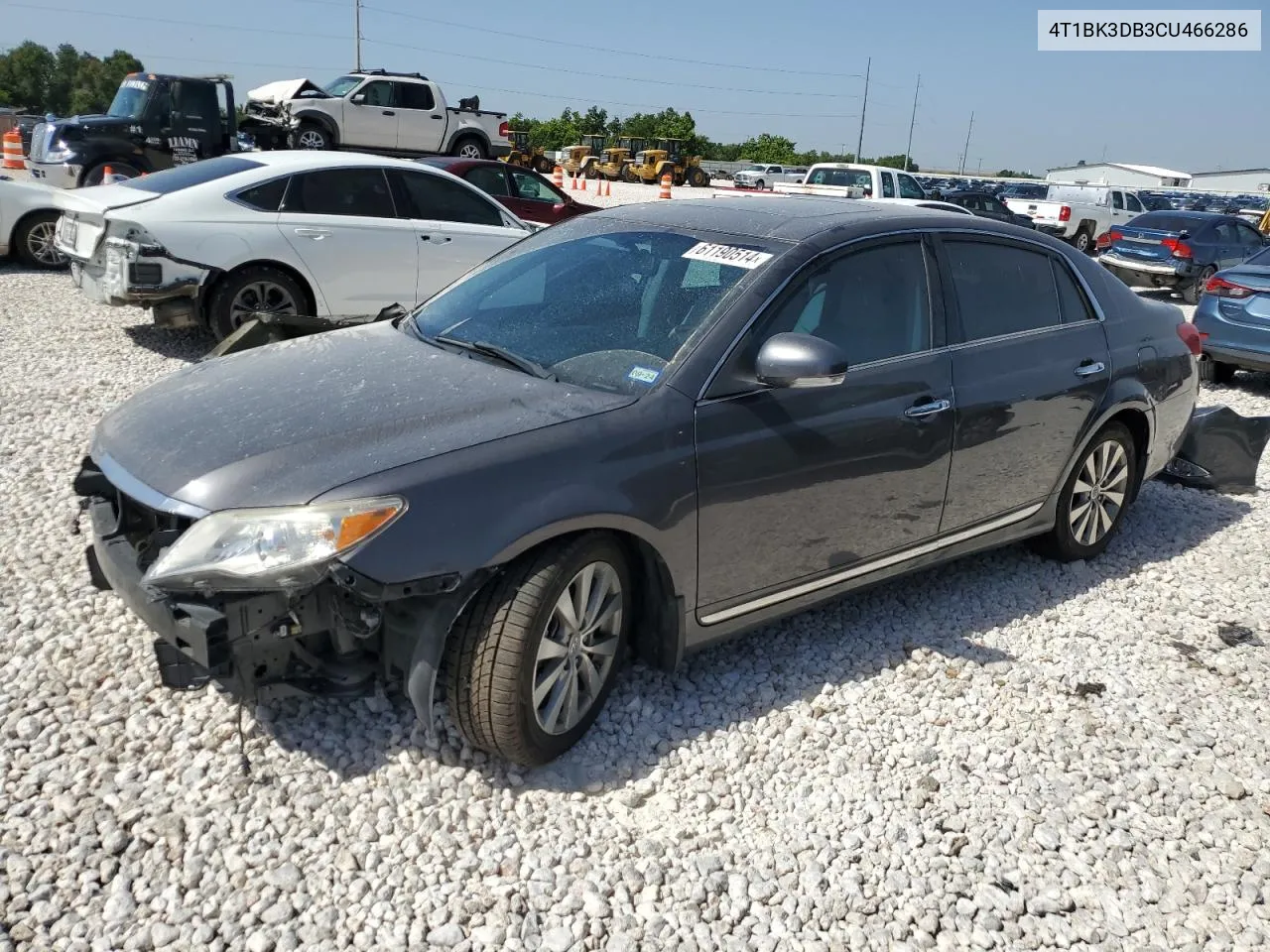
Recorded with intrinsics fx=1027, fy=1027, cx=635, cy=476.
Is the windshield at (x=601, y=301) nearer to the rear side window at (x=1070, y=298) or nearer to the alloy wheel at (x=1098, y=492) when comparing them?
the rear side window at (x=1070, y=298)

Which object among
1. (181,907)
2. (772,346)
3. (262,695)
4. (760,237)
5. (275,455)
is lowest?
(181,907)

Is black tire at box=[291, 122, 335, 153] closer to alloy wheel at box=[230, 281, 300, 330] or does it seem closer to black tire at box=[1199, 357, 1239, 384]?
alloy wheel at box=[230, 281, 300, 330]

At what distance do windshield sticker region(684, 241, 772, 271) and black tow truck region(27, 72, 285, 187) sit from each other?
14.0m

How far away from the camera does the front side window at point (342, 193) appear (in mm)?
7953

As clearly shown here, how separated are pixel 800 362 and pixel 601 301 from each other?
2.81ft

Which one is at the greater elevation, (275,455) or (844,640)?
(275,455)

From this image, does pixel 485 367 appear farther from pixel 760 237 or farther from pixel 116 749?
pixel 116 749

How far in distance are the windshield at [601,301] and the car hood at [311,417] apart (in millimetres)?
182

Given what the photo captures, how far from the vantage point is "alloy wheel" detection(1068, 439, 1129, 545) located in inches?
191

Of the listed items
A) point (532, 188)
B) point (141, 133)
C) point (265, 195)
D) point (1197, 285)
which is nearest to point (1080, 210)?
point (1197, 285)

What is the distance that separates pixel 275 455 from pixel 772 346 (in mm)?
1543

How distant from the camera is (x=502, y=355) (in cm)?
356

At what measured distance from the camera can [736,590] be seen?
11.3 ft

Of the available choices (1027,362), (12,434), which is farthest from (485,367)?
(12,434)
